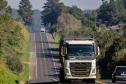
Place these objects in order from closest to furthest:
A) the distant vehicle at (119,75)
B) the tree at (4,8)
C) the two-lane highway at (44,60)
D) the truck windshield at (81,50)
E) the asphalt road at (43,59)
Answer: the truck windshield at (81,50) < the distant vehicle at (119,75) < the tree at (4,8) < the two-lane highway at (44,60) < the asphalt road at (43,59)

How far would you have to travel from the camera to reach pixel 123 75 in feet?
183

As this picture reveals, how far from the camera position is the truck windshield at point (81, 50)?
40.6 m

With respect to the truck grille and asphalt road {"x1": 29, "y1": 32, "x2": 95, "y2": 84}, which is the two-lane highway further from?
the truck grille

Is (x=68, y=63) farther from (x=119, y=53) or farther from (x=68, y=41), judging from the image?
(x=119, y=53)

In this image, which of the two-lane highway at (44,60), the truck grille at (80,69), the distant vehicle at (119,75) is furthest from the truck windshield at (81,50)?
the two-lane highway at (44,60)

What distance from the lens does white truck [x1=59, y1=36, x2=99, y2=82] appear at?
40.6 meters

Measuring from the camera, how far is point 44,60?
491 feet

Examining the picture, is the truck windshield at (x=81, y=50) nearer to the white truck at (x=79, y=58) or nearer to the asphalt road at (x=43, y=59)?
the white truck at (x=79, y=58)

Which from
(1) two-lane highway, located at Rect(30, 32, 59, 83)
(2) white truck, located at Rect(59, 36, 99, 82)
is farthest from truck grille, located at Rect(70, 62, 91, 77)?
(1) two-lane highway, located at Rect(30, 32, 59, 83)

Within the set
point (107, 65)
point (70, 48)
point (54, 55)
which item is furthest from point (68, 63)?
point (54, 55)

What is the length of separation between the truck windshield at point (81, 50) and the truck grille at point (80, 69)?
72cm

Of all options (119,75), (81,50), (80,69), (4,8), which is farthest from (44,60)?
(81,50)

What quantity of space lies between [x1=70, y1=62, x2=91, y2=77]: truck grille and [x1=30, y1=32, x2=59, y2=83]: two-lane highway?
69.2m

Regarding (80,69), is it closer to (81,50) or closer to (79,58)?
(79,58)
